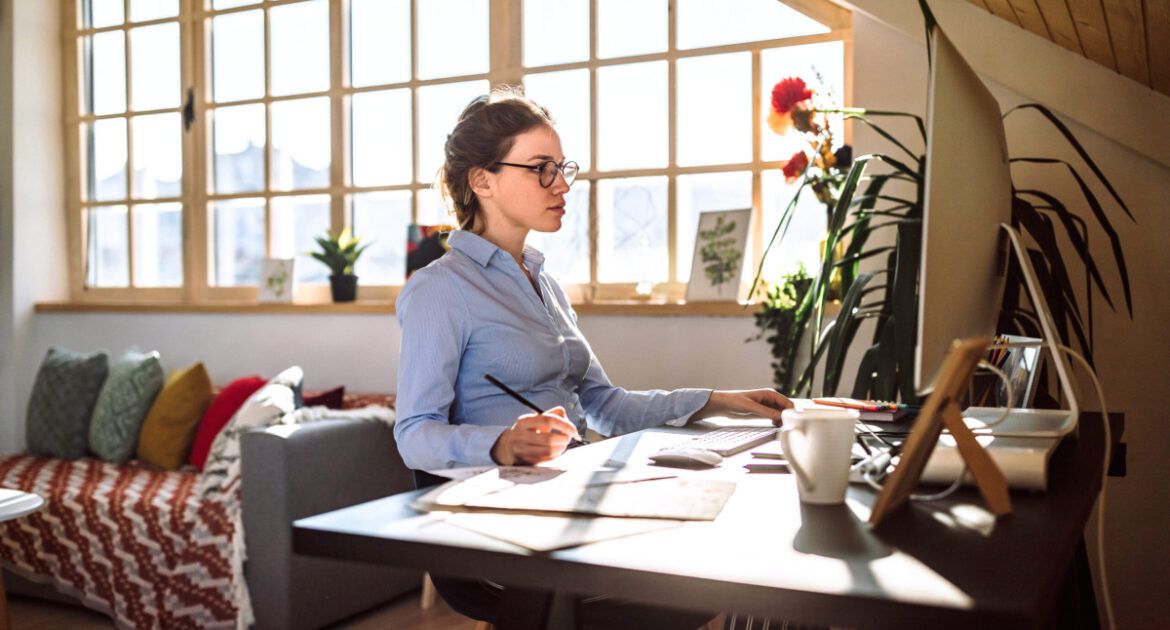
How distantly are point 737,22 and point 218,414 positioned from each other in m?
2.36

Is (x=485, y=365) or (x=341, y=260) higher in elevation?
(x=341, y=260)

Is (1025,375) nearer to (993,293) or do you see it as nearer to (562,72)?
(993,293)

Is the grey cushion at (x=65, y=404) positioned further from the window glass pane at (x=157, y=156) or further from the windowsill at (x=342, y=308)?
the window glass pane at (x=157, y=156)

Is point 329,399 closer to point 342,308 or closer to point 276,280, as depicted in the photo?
point 342,308

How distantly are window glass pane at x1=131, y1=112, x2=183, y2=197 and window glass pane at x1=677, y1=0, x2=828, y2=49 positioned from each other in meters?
2.50

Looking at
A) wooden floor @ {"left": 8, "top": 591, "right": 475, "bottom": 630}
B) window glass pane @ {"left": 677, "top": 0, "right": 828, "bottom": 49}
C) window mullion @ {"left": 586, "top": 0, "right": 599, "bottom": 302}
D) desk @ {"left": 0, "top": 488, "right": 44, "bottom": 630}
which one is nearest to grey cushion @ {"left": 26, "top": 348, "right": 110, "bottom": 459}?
wooden floor @ {"left": 8, "top": 591, "right": 475, "bottom": 630}

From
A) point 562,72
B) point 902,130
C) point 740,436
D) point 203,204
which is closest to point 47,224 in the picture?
point 203,204

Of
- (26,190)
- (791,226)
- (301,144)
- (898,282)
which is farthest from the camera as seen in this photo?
(26,190)

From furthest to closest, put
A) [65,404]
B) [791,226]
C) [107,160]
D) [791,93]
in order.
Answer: [107,160] < [65,404] < [791,226] < [791,93]

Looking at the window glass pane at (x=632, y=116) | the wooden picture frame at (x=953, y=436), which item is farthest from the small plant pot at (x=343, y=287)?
the wooden picture frame at (x=953, y=436)

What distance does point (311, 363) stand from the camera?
429cm

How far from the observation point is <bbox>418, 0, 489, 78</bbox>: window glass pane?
4137mm

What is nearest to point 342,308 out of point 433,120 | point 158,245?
point 433,120

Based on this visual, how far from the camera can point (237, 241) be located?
15.3ft
